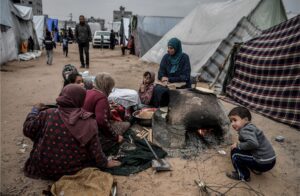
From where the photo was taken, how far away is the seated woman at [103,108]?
3084 mm

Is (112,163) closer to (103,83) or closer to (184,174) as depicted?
(184,174)

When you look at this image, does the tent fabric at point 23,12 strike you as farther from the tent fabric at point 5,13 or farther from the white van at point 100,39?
the white van at point 100,39

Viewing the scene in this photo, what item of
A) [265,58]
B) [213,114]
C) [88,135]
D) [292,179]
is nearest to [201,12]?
[265,58]

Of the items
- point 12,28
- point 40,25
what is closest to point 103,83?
point 12,28

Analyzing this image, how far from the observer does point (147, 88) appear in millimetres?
4793

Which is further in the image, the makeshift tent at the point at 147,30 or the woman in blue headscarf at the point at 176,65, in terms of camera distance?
the makeshift tent at the point at 147,30

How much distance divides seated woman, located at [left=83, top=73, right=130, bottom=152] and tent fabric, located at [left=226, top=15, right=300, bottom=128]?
3.30 m

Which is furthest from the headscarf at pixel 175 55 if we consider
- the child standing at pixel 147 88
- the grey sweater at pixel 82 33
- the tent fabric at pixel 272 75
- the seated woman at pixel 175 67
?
the grey sweater at pixel 82 33

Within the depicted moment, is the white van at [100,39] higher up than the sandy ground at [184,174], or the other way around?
the white van at [100,39]

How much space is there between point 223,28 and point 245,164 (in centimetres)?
624

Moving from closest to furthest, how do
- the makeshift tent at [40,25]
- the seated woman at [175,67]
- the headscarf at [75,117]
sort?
the headscarf at [75,117] → the seated woman at [175,67] → the makeshift tent at [40,25]

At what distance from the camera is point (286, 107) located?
4746mm

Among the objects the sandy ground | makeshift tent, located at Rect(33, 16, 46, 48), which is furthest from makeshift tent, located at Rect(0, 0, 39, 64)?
the sandy ground

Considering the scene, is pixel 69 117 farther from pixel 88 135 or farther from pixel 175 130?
pixel 175 130
